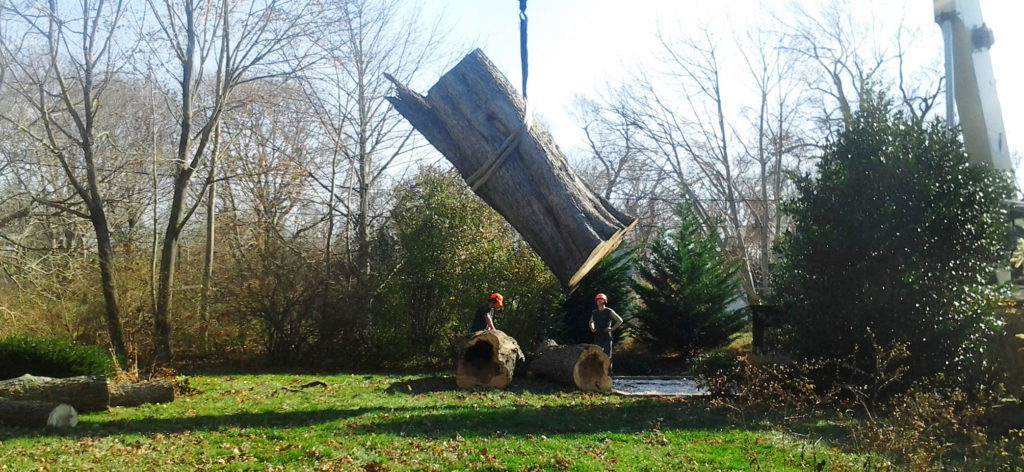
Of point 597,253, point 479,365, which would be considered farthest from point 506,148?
point 479,365

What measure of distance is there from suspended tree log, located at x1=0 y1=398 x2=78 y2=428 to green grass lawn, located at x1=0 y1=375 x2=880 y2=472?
30 centimetres

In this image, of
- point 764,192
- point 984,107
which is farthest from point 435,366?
point 764,192

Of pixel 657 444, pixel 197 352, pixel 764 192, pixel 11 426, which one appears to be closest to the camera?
pixel 657 444

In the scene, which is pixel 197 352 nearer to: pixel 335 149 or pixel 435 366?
pixel 435 366

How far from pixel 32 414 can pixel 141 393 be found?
2271 mm

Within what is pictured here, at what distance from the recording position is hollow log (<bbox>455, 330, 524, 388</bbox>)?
1395 centimetres

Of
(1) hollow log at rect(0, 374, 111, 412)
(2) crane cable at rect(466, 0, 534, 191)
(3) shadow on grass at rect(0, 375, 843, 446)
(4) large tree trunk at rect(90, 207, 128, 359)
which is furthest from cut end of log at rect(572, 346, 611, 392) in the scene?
(4) large tree trunk at rect(90, 207, 128, 359)

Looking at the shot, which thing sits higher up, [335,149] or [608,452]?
[335,149]

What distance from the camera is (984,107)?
985cm

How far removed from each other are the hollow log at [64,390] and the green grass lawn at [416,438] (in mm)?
298

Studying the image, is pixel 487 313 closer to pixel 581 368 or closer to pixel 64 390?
pixel 581 368

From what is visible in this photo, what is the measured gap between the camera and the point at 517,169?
5.71 m

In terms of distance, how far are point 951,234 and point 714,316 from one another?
471 inches

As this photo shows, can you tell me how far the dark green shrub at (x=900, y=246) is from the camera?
10.5 metres
